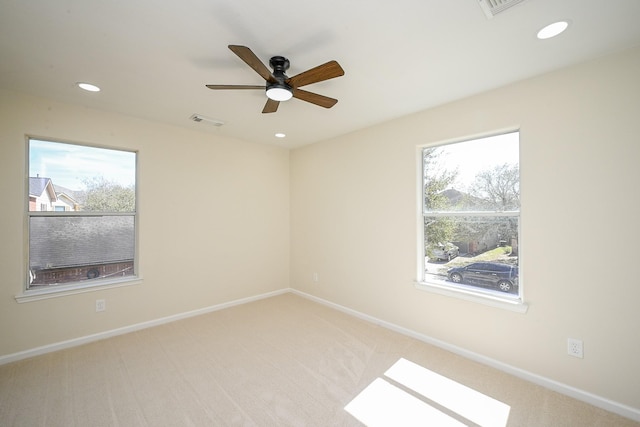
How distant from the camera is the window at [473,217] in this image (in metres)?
2.42

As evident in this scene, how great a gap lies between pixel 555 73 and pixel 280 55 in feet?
7.09

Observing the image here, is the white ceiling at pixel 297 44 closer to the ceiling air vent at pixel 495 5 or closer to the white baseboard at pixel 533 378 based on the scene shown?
the ceiling air vent at pixel 495 5

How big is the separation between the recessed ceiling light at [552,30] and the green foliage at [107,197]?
4.07 meters

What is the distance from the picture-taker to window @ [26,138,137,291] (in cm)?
270

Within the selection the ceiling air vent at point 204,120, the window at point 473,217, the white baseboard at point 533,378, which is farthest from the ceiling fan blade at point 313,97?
the white baseboard at point 533,378

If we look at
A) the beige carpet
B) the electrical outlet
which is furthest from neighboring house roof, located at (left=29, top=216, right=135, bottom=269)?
the electrical outlet

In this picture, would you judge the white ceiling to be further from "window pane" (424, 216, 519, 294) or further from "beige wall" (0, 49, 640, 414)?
"window pane" (424, 216, 519, 294)

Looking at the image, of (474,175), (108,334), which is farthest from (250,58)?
(108,334)

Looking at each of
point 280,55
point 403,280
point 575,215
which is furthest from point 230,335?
point 575,215

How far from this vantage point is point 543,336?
7.11 ft

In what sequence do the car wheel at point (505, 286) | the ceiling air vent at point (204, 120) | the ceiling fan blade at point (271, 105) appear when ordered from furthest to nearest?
the ceiling air vent at point (204, 120) → the car wheel at point (505, 286) → the ceiling fan blade at point (271, 105)

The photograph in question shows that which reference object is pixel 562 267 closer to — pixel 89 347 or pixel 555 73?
pixel 555 73

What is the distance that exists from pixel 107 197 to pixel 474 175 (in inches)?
158

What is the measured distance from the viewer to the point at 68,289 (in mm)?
2793
